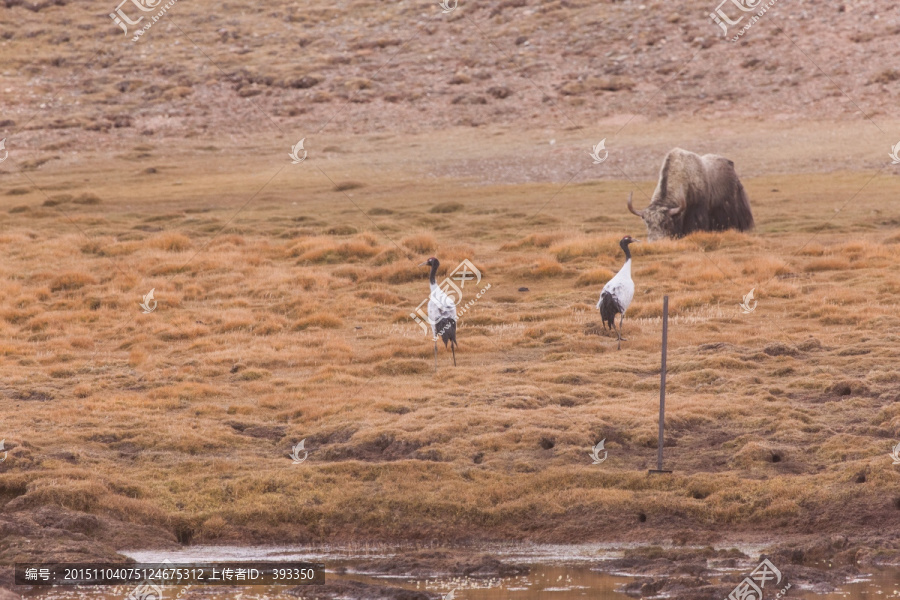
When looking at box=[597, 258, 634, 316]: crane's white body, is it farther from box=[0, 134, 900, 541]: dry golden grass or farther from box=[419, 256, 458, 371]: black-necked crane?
box=[419, 256, 458, 371]: black-necked crane

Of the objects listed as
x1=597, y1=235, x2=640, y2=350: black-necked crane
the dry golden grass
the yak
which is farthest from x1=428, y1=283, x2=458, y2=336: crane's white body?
A: the yak

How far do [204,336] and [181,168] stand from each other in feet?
72.8

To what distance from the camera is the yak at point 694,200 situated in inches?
1033

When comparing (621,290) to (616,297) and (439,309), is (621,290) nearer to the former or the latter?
(616,297)

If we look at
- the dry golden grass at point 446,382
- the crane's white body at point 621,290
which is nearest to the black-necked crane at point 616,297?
the crane's white body at point 621,290

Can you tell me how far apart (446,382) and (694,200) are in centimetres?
1206

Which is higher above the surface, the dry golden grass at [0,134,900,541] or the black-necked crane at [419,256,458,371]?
the black-necked crane at [419,256,458,371]

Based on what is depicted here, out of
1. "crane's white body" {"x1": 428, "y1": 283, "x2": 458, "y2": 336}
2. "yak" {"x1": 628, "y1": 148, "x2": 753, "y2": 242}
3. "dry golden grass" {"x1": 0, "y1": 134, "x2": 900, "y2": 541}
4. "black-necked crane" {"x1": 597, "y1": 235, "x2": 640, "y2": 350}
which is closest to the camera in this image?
"dry golden grass" {"x1": 0, "y1": 134, "x2": 900, "y2": 541}

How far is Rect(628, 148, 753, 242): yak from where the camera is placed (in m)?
26.2

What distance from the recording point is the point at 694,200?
26766 mm

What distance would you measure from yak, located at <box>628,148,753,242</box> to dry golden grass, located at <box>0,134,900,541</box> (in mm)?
711

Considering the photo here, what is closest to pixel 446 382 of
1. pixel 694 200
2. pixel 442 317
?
pixel 442 317

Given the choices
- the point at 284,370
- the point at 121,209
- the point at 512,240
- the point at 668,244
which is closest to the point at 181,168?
the point at 121,209

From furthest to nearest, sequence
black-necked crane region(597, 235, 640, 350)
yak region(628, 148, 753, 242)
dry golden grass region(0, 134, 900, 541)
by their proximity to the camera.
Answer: yak region(628, 148, 753, 242), black-necked crane region(597, 235, 640, 350), dry golden grass region(0, 134, 900, 541)
